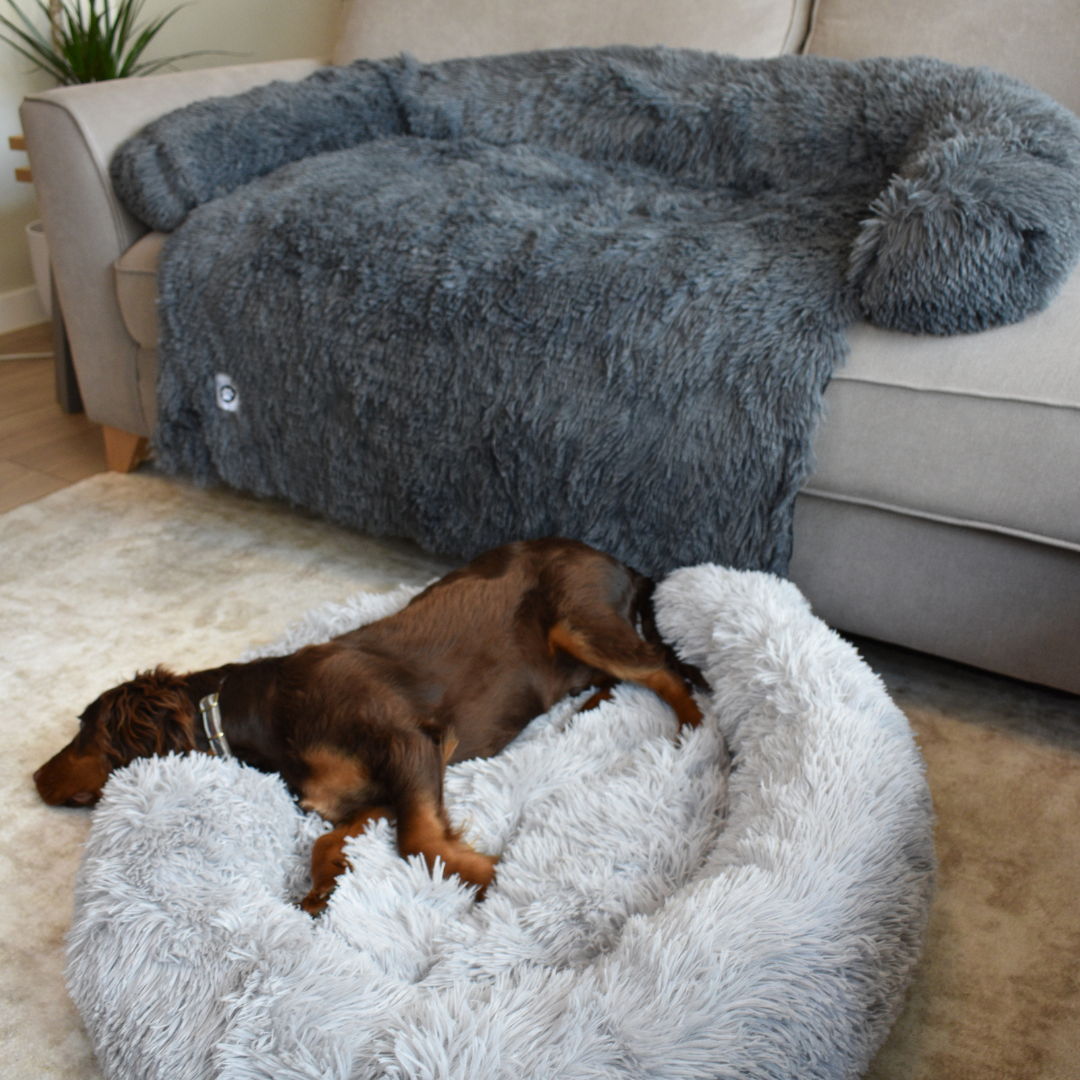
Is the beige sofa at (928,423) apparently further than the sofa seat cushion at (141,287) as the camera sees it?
No

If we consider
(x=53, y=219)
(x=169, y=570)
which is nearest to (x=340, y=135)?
(x=53, y=219)

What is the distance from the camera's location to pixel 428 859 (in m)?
1.12

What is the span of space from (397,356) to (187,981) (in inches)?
41.6

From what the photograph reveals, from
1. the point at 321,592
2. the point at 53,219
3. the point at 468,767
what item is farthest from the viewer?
the point at 53,219

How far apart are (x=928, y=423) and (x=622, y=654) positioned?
1.74ft

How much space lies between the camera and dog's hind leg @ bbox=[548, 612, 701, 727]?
4.55 ft

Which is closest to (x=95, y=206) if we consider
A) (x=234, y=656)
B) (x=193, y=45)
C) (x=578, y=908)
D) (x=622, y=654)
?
(x=234, y=656)

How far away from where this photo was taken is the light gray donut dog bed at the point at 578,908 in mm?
830

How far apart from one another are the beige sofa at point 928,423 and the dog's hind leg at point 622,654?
0.30m

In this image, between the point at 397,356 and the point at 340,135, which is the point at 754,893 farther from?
the point at 340,135

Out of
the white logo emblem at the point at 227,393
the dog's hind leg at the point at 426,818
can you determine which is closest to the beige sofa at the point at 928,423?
the white logo emblem at the point at 227,393

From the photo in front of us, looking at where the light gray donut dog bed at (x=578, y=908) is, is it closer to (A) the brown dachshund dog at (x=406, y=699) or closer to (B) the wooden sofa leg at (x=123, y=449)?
(A) the brown dachshund dog at (x=406, y=699)

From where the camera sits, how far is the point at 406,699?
4.05 ft

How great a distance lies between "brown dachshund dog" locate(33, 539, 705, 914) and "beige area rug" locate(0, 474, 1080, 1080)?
0.71 feet
